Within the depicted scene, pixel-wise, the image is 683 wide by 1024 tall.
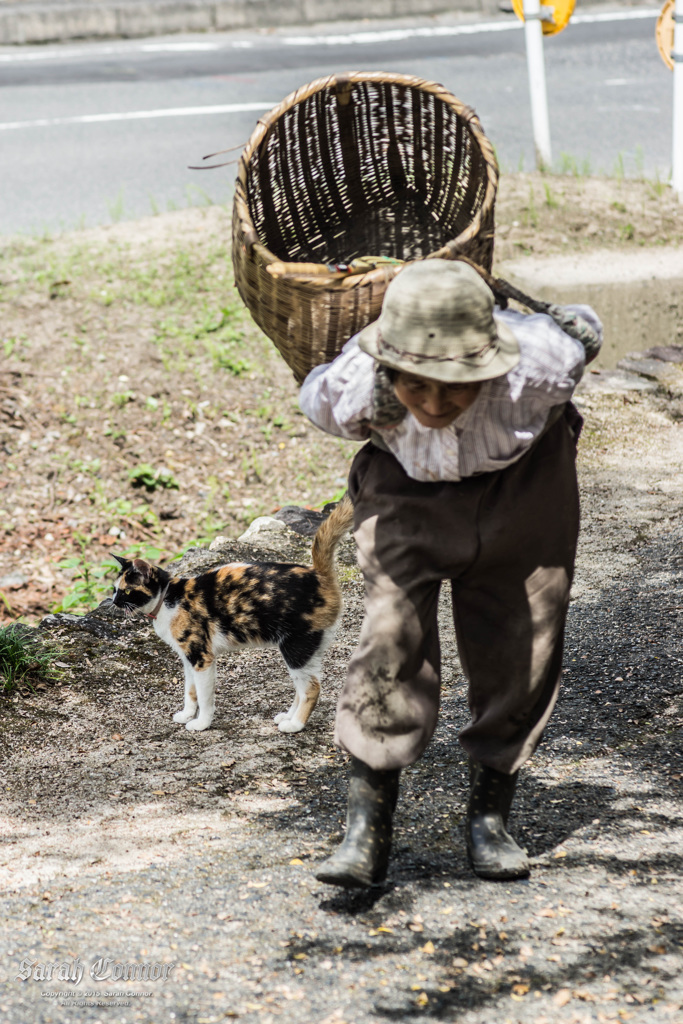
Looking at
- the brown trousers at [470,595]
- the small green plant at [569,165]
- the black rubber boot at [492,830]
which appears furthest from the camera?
the small green plant at [569,165]

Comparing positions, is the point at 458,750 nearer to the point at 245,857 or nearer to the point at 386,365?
the point at 245,857

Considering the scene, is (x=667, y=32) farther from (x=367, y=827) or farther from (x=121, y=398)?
(x=367, y=827)

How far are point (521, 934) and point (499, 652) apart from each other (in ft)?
2.30

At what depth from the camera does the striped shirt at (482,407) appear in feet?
7.94

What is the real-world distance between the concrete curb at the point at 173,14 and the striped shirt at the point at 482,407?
50.1 ft

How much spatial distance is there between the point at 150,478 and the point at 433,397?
4699 mm

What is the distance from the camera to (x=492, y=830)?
A: 9.44 ft

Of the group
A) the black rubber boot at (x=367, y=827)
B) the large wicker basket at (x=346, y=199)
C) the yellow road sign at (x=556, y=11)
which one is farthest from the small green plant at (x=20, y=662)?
the yellow road sign at (x=556, y=11)

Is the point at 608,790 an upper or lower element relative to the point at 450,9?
lower

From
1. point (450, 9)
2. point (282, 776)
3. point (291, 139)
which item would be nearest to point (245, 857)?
point (282, 776)

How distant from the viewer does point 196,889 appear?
116 inches

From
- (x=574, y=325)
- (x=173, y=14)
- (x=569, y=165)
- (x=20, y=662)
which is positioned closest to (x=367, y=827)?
(x=574, y=325)

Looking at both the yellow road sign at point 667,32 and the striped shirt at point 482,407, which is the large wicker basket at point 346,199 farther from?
the yellow road sign at point 667,32

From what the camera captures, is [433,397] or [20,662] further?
[20,662]
